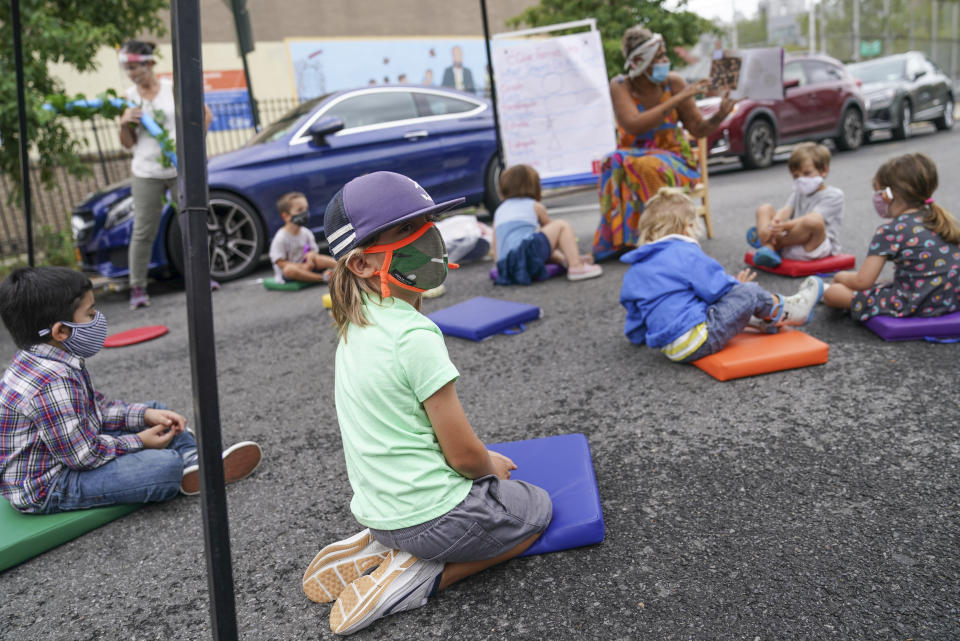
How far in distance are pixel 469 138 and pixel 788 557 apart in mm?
6789

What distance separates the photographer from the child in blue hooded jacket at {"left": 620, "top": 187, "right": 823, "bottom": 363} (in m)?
3.32

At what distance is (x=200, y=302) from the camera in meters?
1.48

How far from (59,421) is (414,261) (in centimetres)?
150

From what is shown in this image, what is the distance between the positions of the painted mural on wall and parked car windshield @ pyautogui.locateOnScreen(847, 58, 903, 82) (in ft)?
35.0

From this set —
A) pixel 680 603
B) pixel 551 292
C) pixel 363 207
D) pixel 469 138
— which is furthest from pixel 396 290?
pixel 469 138

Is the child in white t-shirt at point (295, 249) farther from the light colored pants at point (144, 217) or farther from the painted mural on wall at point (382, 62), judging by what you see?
the painted mural on wall at point (382, 62)

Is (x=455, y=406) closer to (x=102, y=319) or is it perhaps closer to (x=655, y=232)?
(x=102, y=319)

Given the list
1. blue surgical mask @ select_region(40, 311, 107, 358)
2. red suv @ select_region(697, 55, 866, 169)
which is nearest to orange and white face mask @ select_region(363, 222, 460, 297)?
blue surgical mask @ select_region(40, 311, 107, 358)

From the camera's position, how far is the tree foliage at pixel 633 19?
14727 mm

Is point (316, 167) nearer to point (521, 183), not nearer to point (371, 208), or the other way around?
point (521, 183)

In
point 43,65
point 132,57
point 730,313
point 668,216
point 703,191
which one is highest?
point 43,65

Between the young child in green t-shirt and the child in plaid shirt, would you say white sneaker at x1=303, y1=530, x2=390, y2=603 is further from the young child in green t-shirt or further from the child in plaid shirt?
the child in plaid shirt

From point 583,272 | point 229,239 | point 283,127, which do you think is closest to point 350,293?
point 583,272

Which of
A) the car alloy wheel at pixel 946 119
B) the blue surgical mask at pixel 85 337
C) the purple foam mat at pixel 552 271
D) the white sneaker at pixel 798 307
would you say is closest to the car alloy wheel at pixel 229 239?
the purple foam mat at pixel 552 271
